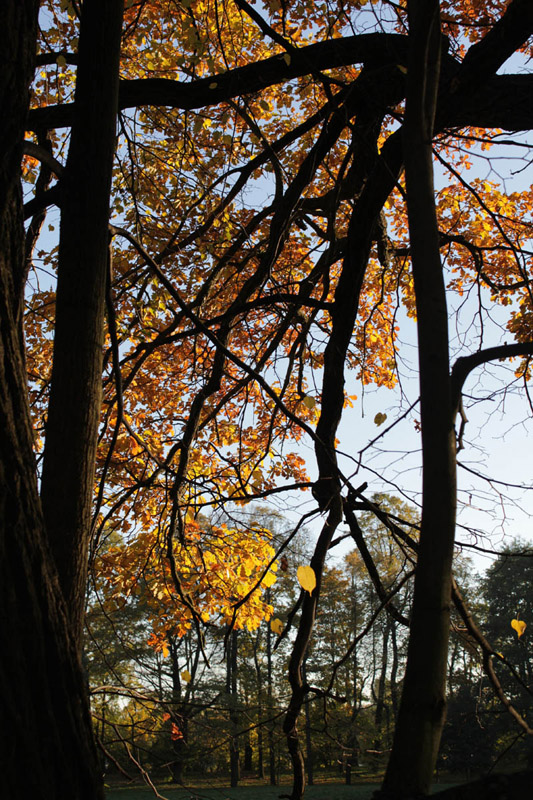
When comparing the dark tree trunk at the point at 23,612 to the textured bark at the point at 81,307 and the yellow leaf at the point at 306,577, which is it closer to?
the textured bark at the point at 81,307

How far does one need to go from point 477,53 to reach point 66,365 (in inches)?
99.0

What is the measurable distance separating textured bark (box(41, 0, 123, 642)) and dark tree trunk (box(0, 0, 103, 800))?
35 centimetres

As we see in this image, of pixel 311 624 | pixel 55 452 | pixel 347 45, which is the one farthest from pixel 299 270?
pixel 55 452

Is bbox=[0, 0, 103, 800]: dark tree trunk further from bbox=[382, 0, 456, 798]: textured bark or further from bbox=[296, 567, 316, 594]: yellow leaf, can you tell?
bbox=[296, 567, 316, 594]: yellow leaf

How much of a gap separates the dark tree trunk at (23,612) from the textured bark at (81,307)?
0.35 m

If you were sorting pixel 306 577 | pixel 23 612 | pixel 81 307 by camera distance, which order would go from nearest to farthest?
pixel 23 612 → pixel 81 307 → pixel 306 577

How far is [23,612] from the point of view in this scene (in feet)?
4.26

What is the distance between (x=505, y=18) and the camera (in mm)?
2740

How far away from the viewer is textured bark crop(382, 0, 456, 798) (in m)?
1.28

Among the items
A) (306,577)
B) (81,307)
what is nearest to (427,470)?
(306,577)

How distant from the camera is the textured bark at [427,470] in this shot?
128 cm

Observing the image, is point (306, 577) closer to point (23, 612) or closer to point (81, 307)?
point (23, 612)

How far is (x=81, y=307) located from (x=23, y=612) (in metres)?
1.00

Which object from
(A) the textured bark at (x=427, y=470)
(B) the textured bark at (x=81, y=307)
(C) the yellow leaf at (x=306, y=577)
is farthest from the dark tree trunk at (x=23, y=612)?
(C) the yellow leaf at (x=306, y=577)
